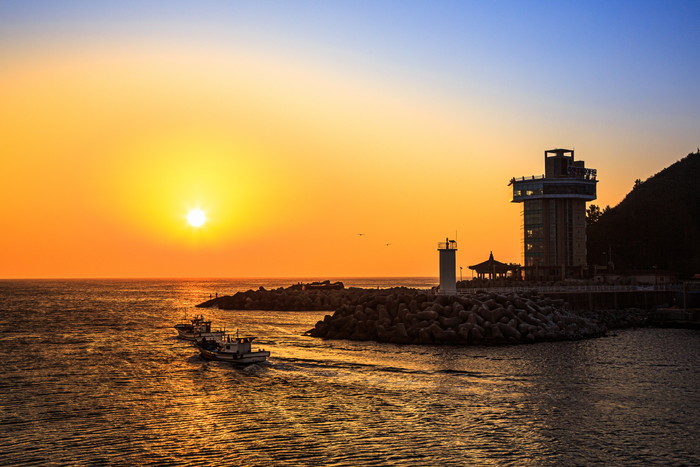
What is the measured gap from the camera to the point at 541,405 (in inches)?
1192

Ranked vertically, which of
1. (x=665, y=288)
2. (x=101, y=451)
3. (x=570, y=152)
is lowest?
(x=101, y=451)

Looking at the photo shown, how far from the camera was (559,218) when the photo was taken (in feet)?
311

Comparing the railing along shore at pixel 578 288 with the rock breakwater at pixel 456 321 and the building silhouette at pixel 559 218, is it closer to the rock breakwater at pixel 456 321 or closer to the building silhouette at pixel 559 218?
the rock breakwater at pixel 456 321

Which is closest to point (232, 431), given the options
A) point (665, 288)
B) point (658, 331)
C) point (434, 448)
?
point (434, 448)

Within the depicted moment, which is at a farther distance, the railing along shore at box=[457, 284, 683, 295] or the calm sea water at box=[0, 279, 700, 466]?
the railing along shore at box=[457, 284, 683, 295]

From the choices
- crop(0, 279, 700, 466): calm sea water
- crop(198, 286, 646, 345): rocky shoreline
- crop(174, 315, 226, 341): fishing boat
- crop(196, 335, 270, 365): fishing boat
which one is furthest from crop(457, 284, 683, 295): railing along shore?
crop(196, 335, 270, 365): fishing boat

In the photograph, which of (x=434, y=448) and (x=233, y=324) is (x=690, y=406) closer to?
(x=434, y=448)

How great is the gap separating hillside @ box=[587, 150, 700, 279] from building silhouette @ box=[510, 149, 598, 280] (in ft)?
78.9

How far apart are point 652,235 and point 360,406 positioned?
4372 inches

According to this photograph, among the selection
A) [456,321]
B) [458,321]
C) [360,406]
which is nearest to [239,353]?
[360,406]

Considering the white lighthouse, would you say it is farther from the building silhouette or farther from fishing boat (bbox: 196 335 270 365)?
the building silhouette

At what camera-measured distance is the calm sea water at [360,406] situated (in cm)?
2344

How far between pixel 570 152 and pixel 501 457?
8243 centimetres

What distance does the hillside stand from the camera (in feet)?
402
